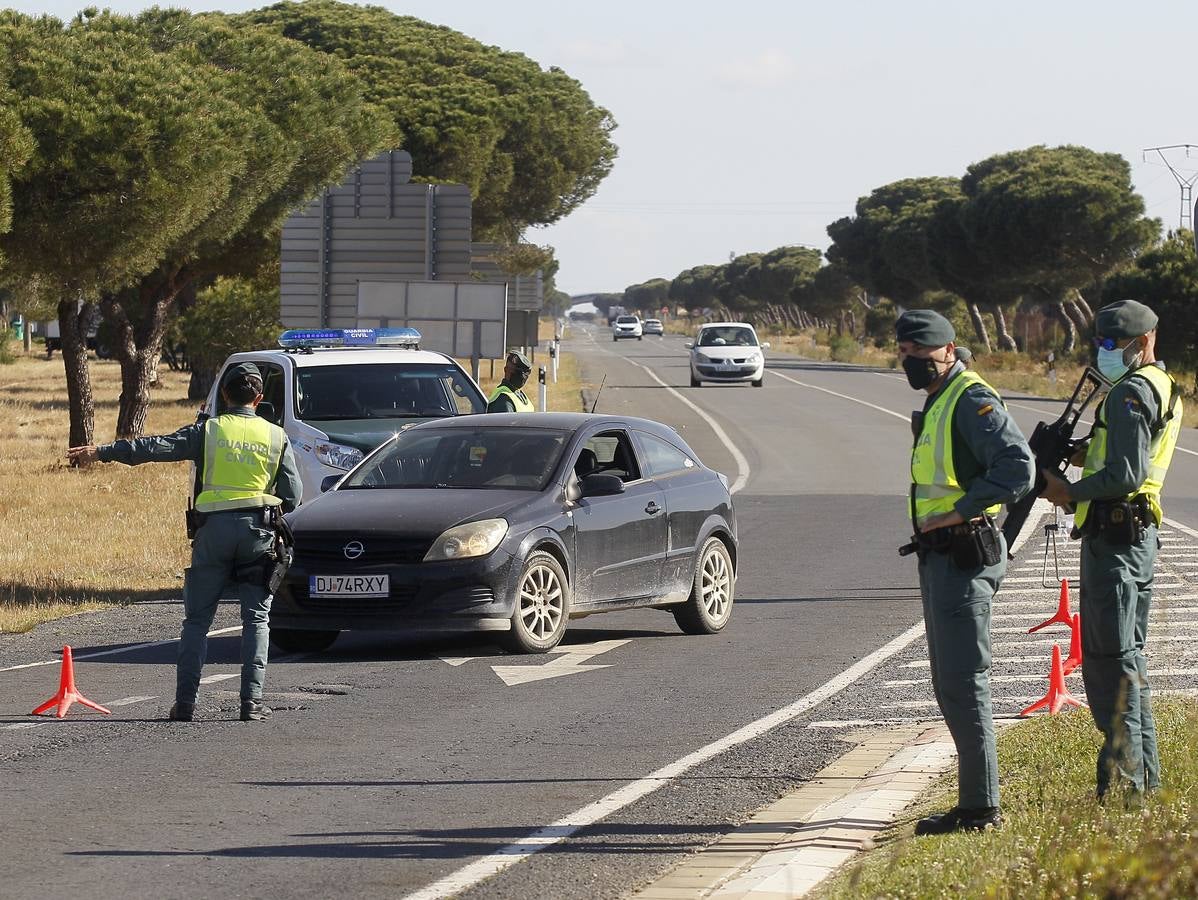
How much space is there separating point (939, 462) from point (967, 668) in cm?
70

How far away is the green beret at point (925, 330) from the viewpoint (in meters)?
6.62

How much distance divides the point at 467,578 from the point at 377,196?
834 inches

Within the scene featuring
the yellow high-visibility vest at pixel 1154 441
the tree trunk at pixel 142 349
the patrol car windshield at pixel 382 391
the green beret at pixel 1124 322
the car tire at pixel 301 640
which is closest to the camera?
the yellow high-visibility vest at pixel 1154 441

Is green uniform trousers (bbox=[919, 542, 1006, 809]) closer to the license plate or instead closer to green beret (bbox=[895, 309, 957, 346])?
green beret (bbox=[895, 309, 957, 346])

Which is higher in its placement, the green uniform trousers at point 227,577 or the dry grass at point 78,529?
the green uniform trousers at point 227,577

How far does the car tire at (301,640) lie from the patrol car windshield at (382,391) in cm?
495

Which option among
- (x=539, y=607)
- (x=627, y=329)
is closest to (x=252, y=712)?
(x=539, y=607)

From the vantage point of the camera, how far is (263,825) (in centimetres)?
709

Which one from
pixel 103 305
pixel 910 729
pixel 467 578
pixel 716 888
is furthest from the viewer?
pixel 103 305

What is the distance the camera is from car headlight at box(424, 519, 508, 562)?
1138cm

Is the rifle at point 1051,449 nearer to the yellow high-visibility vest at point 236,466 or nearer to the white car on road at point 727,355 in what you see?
the yellow high-visibility vest at point 236,466

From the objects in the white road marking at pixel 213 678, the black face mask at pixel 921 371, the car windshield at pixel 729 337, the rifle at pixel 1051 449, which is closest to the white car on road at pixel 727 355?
the car windshield at pixel 729 337

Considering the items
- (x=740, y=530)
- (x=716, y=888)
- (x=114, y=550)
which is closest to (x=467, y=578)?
(x=716, y=888)

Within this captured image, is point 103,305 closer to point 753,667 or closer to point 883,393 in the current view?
point 883,393
